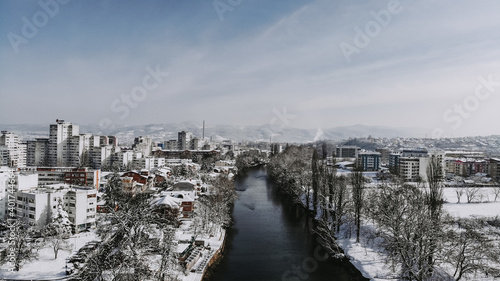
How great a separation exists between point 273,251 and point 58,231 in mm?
4688

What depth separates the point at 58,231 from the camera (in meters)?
6.73

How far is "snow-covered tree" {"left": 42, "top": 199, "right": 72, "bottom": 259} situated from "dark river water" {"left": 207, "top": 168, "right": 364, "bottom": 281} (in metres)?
3.23

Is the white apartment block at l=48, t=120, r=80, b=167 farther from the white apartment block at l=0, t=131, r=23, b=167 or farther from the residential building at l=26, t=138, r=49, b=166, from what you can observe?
the white apartment block at l=0, t=131, r=23, b=167

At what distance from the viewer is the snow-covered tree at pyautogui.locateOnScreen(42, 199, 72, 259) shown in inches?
253

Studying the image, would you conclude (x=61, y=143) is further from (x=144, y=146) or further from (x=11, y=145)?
(x=144, y=146)

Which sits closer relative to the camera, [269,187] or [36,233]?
[36,233]

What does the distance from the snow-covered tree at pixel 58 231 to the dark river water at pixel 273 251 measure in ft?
10.6

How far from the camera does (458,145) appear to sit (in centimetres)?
5175

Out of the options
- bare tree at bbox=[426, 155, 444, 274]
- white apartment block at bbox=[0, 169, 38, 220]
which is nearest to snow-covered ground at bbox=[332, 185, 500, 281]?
Answer: bare tree at bbox=[426, 155, 444, 274]

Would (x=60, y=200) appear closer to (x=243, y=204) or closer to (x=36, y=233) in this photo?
(x=36, y=233)

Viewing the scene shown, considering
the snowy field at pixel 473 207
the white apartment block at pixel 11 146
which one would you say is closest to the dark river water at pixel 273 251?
the snowy field at pixel 473 207

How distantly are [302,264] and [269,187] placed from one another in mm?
10363

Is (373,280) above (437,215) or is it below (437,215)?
below

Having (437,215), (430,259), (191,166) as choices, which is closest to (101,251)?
(430,259)
